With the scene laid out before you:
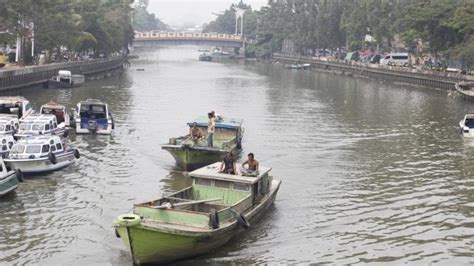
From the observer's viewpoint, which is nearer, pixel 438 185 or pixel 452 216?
pixel 452 216

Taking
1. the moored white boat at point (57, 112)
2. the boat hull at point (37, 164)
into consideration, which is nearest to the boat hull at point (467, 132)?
Answer: the moored white boat at point (57, 112)

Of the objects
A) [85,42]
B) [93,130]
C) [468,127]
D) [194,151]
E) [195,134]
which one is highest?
[85,42]

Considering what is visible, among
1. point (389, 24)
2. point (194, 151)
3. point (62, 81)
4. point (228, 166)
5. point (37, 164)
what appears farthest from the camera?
point (389, 24)

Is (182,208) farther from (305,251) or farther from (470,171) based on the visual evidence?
(470,171)

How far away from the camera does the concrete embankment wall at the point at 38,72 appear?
250 feet

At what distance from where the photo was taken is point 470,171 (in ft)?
134

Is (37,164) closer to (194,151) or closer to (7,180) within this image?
(7,180)

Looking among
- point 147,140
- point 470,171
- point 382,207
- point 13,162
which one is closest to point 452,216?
point 382,207

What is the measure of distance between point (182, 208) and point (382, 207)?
10542mm

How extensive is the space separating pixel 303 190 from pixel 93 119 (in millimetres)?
21097

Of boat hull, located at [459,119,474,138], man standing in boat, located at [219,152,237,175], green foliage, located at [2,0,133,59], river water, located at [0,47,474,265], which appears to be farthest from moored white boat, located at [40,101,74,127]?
boat hull, located at [459,119,474,138]

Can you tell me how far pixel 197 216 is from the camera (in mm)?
24125

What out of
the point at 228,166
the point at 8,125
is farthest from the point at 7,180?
the point at 8,125

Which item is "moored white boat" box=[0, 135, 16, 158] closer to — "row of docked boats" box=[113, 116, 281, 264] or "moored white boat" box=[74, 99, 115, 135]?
"row of docked boats" box=[113, 116, 281, 264]
